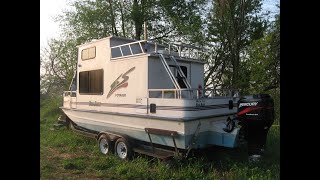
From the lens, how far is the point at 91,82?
3811 mm

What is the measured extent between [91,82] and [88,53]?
0.44 meters

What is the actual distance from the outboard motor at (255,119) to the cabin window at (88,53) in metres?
1.91

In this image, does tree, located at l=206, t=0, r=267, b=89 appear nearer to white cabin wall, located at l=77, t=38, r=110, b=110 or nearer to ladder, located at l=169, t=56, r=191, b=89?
ladder, located at l=169, t=56, r=191, b=89

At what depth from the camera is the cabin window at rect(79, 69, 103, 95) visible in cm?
368

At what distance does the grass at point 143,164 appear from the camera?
2.40 m

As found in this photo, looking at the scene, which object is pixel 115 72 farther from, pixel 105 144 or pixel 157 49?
pixel 105 144

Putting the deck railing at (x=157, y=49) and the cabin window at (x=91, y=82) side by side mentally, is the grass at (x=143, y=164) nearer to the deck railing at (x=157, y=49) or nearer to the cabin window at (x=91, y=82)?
the cabin window at (x=91, y=82)

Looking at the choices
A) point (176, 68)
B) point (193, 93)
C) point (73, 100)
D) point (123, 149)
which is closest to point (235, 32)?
point (193, 93)

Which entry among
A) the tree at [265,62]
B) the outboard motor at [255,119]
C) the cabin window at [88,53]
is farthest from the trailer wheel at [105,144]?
the tree at [265,62]

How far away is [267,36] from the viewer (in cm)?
236
